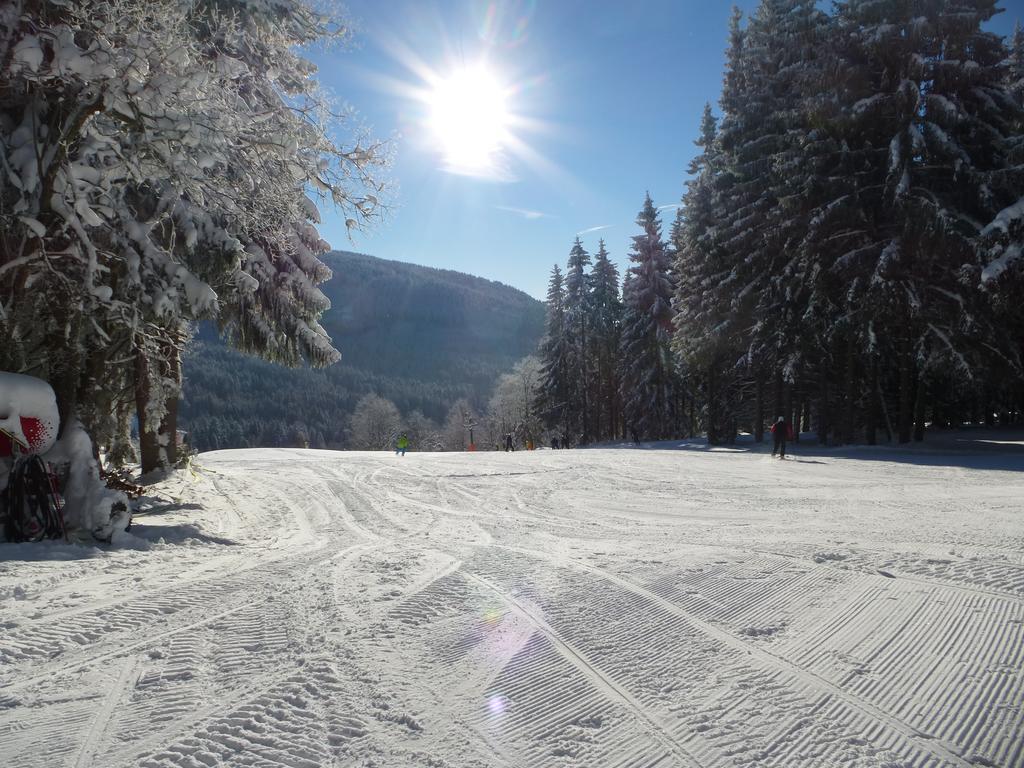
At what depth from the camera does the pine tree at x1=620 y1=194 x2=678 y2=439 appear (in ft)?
112

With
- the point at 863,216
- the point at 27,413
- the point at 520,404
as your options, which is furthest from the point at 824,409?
the point at 520,404

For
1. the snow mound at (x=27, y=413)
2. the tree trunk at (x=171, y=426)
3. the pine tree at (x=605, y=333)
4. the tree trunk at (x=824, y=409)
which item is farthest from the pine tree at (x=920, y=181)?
the pine tree at (x=605, y=333)

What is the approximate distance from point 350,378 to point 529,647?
146 meters

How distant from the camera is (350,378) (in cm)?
14362

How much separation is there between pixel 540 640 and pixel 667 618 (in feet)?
2.92

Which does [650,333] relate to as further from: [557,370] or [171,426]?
[171,426]

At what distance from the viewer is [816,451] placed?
1925 cm

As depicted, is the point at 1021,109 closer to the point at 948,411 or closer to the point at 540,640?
the point at 948,411

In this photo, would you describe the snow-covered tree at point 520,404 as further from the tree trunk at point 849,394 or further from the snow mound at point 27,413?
the snow mound at point 27,413

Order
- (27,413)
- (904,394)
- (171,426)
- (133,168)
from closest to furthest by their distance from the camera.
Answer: (133,168) < (27,413) < (171,426) < (904,394)

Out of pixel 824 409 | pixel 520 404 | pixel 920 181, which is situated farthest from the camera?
pixel 520 404

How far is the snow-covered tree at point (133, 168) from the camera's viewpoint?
4926mm

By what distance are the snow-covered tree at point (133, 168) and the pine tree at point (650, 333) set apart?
89.6 ft

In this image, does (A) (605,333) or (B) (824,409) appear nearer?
(B) (824,409)
